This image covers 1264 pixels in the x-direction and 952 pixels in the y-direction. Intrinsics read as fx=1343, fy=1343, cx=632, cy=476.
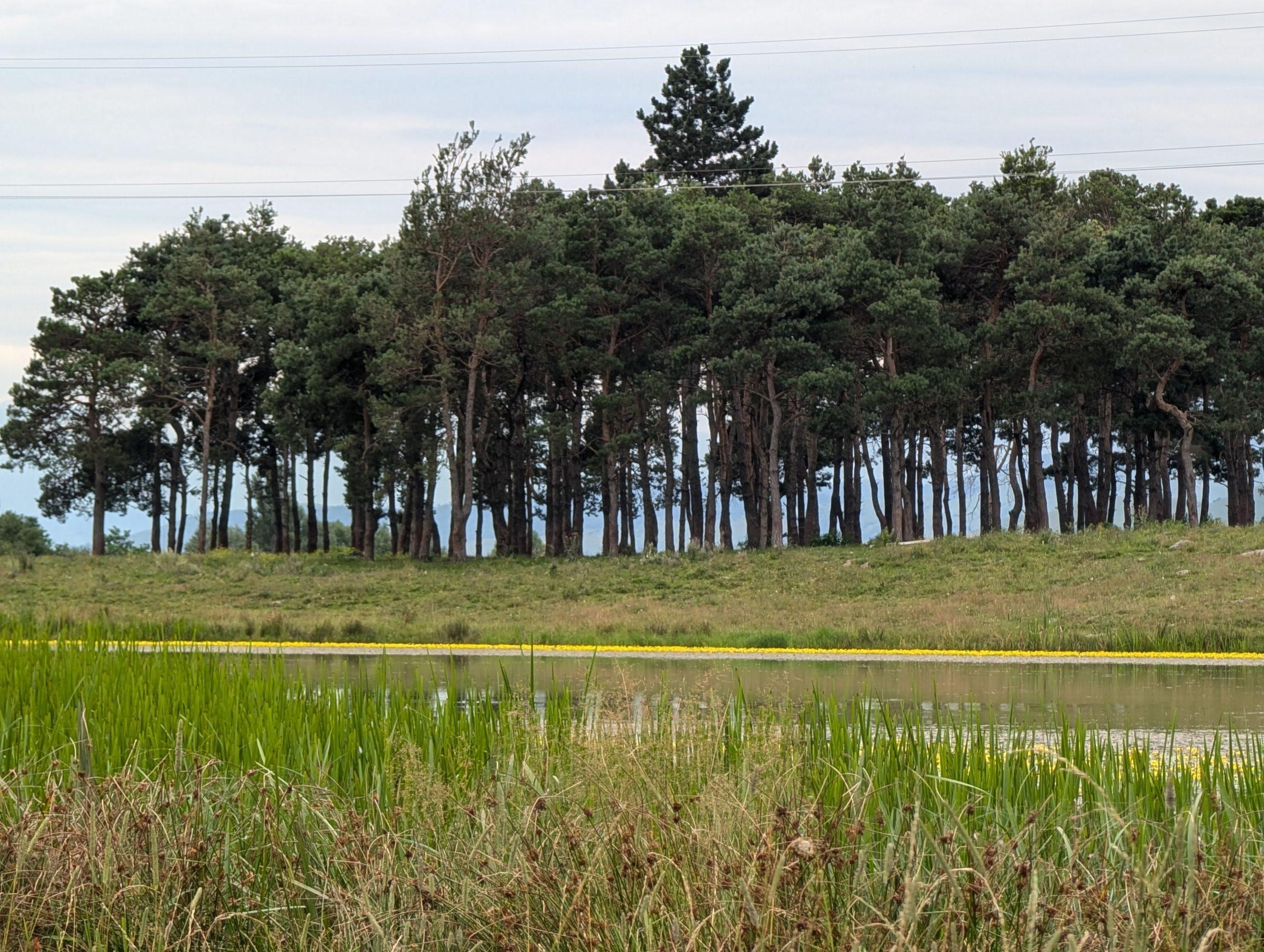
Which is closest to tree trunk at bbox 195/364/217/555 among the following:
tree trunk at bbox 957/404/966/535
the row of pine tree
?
the row of pine tree

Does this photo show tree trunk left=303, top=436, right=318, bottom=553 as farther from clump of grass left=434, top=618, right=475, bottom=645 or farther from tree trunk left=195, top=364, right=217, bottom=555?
clump of grass left=434, top=618, right=475, bottom=645

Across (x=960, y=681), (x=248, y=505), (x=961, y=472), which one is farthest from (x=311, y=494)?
(x=960, y=681)

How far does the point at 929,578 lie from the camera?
32.1 metres

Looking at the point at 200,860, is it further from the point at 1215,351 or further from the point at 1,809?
the point at 1215,351

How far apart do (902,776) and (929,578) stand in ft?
88.2

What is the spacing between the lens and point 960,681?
15.8 metres

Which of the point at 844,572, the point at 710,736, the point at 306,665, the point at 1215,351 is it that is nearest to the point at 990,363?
the point at 1215,351

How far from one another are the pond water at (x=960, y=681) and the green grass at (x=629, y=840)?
4.68 meters

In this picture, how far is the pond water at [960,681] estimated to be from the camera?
12.4 meters

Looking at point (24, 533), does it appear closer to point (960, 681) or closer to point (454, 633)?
point (454, 633)

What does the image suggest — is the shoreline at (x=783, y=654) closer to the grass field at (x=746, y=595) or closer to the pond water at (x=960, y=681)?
the pond water at (x=960, y=681)

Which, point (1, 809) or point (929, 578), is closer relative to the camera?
point (1, 809)

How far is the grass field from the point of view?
22094 millimetres

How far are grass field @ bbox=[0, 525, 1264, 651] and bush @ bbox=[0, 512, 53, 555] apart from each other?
29.5m
